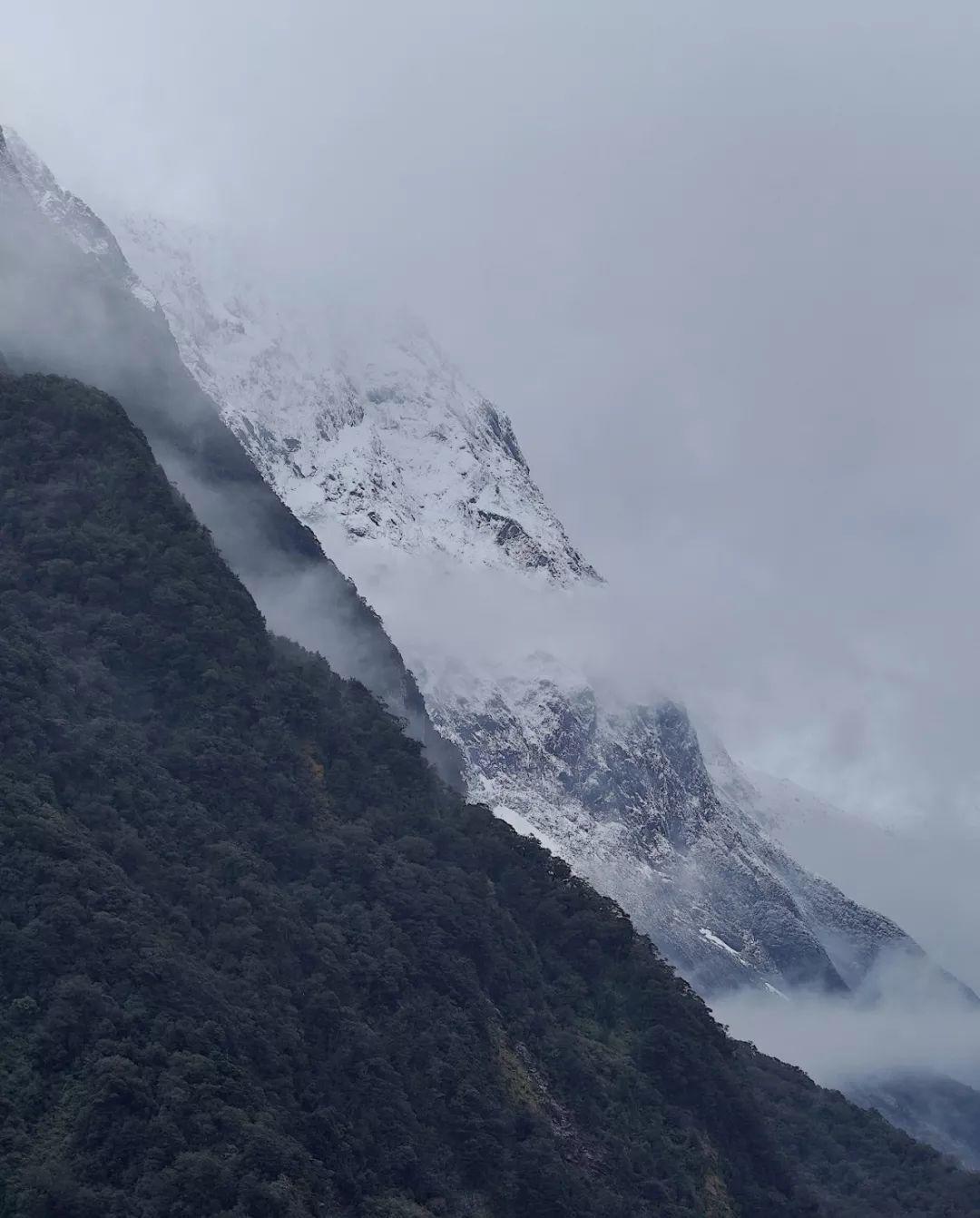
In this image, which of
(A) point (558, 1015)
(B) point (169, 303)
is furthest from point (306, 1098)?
(B) point (169, 303)

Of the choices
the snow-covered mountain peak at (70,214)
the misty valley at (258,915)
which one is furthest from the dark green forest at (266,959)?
the snow-covered mountain peak at (70,214)

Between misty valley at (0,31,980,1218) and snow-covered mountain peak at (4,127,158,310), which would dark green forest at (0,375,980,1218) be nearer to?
misty valley at (0,31,980,1218)

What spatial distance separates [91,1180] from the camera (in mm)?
68750

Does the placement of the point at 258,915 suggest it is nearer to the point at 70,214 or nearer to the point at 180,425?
the point at 180,425

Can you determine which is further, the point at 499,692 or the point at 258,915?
the point at 499,692

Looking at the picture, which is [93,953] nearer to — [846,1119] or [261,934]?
[261,934]

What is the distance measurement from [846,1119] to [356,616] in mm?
45109

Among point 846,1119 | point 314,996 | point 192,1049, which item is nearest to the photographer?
point 192,1049

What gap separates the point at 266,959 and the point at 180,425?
5202cm

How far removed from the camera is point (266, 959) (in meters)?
85.8

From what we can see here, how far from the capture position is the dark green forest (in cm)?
7288

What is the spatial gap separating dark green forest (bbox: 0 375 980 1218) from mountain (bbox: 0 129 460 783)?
1365cm

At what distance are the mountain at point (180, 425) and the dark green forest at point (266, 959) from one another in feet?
44.8

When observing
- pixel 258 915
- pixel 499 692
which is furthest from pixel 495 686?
pixel 258 915
